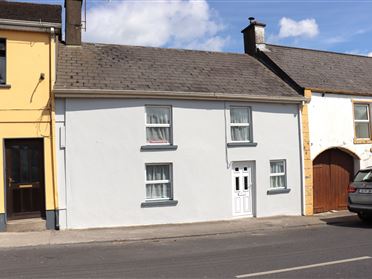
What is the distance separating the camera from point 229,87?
1608cm

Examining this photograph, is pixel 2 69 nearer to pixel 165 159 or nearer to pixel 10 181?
pixel 10 181

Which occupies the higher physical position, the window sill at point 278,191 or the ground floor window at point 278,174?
the ground floor window at point 278,174

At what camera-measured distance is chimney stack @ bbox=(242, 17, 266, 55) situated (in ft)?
65.9

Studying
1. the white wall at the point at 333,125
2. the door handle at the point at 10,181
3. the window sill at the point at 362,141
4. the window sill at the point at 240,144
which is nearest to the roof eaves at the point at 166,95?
the white wall at the point at 333,125

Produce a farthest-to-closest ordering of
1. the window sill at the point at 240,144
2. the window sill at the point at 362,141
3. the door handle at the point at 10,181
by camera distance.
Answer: the window sill at the point at 362,141 → the window sill at the point at 240,144 → the door handle at the point at 10,181

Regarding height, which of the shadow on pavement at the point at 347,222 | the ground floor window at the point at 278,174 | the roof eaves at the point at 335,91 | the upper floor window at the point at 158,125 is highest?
the roof eaves at the point at 335,91

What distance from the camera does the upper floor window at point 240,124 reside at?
52.0 ft

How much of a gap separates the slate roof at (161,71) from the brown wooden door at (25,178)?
2.11 meters

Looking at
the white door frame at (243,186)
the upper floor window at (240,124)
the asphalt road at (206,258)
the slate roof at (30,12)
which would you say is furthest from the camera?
the upper floor window at (240,124)

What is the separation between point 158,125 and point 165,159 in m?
1.13

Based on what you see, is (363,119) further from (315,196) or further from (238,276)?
(238,276)

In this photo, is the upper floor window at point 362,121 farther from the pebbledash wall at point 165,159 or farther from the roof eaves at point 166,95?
the pebbledash wall at point 165,159

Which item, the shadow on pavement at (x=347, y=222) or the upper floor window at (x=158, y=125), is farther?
the upper floor window at (x=158, y=125)

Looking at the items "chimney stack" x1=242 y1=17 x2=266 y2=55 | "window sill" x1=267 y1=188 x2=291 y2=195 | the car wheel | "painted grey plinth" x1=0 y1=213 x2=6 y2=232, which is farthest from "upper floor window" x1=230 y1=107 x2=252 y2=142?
"painted grey plinth" x1=0 y1=213 x2=6 y2=232
